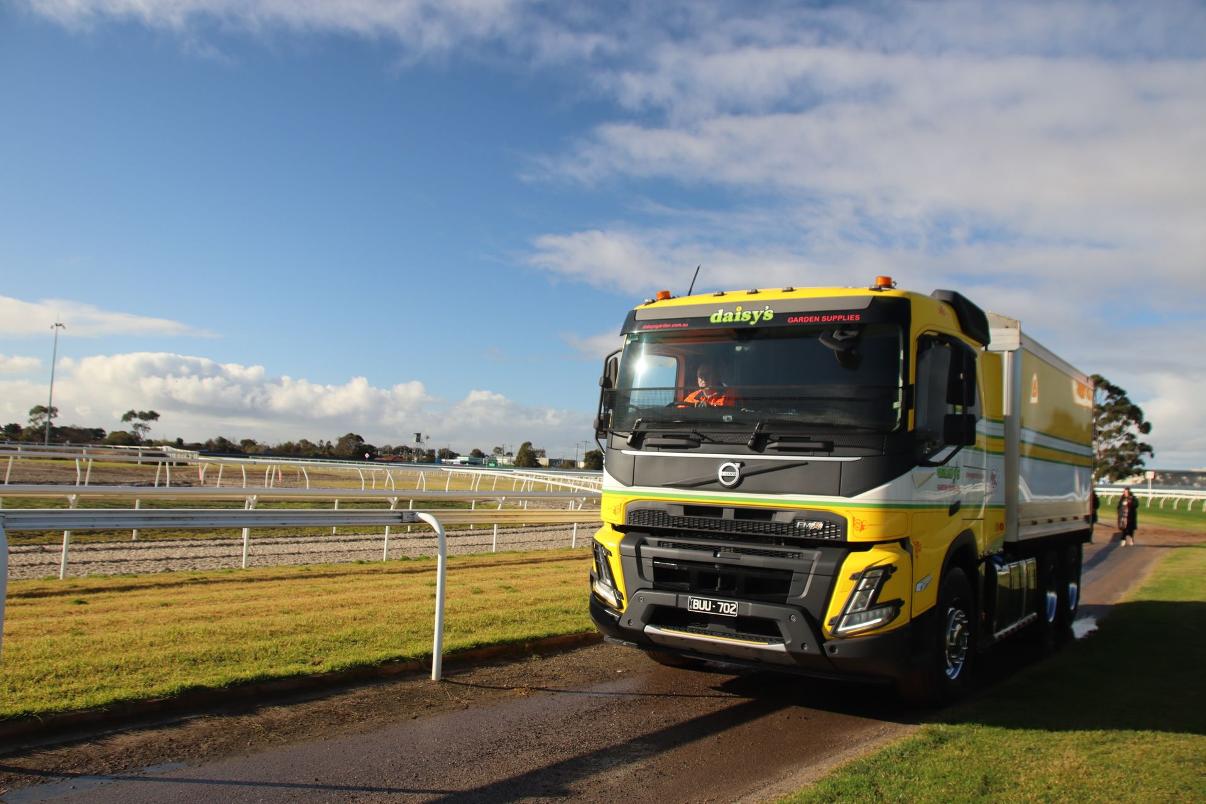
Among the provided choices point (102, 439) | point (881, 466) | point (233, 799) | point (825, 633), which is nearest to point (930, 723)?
point (825, 633)

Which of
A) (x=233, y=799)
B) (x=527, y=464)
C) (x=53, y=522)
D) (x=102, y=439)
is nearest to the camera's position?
(x=233, y=799)

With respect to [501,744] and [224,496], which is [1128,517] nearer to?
[224,496]

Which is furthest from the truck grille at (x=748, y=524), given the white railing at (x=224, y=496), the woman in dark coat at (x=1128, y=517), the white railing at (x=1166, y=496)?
the white railing at (x=1166, y=496)

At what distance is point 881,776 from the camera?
16.3 feet

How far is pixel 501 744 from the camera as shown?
5.40 m

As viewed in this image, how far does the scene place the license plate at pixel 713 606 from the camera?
608 centimetres

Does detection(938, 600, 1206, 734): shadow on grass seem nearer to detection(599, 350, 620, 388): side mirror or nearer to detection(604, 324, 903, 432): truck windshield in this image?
detection(604, 324, 903, 432): truck windshield

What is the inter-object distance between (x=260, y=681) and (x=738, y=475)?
3.62 metres

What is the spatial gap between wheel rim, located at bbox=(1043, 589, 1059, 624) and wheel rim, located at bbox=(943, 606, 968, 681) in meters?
3.48

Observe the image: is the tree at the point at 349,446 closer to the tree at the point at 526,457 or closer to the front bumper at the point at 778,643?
the tree at the point at 526,457

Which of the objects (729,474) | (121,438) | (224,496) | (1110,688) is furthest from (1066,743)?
(121,438)

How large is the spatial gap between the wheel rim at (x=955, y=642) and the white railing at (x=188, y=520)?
394 cm

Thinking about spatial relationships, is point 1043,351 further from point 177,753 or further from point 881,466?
point 177,753

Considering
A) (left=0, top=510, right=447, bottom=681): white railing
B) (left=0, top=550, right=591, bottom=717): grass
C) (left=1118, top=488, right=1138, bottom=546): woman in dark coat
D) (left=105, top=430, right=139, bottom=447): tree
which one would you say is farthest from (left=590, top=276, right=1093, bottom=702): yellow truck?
(left=105, top=430, right=139, bottom=447): tree
